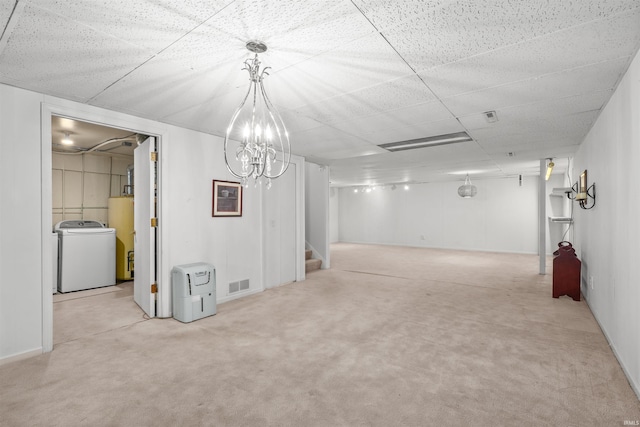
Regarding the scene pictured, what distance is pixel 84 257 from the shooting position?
5.14 m

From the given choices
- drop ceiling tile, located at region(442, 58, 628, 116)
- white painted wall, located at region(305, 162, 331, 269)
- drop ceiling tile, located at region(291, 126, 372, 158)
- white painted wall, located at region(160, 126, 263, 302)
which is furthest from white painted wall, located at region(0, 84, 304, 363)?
white painted wall, located at region(305, 162, 331, 269)

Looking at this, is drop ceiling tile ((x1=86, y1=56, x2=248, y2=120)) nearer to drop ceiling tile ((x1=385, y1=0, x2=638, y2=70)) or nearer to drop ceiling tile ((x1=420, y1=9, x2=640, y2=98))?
drop ceiling tile ((x1=385, y1=0, x2=638, y2=70))

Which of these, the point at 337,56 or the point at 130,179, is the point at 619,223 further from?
the point at 130,179

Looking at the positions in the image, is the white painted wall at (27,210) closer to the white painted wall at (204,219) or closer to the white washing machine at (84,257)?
the white painted wall at (204,219)

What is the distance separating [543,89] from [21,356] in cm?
519

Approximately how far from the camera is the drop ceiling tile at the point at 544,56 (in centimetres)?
188

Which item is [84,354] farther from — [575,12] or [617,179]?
[617,179]

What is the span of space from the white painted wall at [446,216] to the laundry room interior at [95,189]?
872cm

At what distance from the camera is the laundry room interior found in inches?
200

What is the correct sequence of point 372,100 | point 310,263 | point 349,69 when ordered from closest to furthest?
point 349,69, point 372,100, point 310,263

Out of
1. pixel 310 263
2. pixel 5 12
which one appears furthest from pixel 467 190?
pixel 5 12

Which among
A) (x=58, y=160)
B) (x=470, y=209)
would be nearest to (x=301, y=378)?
(x=58, y=160)

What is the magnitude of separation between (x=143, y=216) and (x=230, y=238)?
1162 mm

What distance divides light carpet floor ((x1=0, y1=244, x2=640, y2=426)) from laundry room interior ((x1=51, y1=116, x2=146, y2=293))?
123 centimetres
